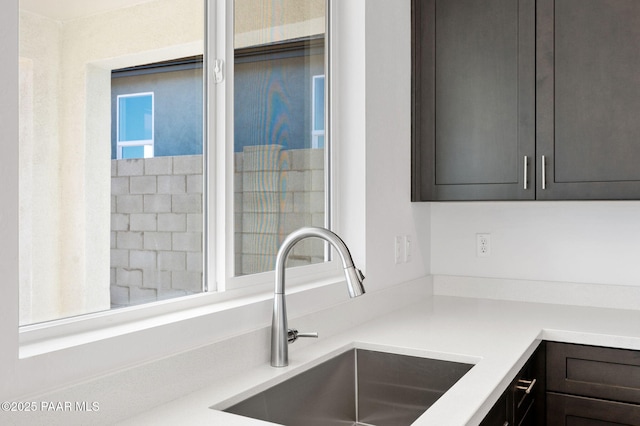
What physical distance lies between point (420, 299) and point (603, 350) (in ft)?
2.70

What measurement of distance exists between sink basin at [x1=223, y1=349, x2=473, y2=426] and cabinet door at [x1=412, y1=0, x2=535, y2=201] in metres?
0.89

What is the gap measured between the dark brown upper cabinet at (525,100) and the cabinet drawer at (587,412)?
718mm

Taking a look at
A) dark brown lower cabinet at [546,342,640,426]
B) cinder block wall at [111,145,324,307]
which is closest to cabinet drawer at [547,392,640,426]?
dark brown lower cabinet at [546,342,640,426]

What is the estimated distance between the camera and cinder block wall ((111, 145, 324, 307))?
126 cm

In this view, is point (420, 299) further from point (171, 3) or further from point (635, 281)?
point (171, 3)

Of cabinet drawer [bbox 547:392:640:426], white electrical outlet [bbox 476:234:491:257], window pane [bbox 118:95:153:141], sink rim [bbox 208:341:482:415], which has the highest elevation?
window pane [bbox 118:95:153:141]

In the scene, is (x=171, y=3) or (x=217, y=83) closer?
(x=171, y=3)

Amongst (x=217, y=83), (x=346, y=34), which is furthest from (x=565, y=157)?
(x=217, y=83)

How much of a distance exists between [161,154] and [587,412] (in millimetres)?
1517

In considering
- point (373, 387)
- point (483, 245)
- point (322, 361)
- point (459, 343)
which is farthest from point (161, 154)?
point (483, 245)

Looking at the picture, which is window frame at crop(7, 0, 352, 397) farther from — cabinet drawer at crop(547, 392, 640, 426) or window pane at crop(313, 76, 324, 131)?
cabinet drawer at crop(547, 392, 640, 426)

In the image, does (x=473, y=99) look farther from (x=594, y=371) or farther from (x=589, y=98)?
(x=594, y=371)

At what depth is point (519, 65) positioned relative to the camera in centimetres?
217

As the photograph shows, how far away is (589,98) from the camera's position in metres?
2.05
